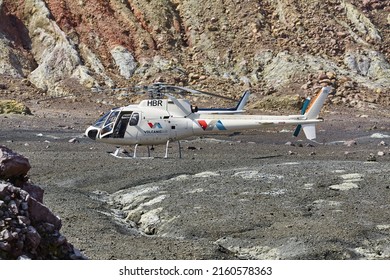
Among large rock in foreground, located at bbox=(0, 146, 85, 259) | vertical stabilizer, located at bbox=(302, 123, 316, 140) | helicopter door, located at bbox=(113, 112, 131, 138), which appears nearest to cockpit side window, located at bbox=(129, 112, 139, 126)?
helicopter door, located at bbox=(113, 112, 131, 138)

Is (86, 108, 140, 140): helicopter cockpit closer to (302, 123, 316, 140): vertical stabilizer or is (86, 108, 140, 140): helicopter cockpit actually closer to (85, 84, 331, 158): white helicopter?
(85, 84, 331, 158): white helicopter

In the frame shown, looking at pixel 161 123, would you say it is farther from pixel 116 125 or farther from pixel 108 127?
pixel 108 127

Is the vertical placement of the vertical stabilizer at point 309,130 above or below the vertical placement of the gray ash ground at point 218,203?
below

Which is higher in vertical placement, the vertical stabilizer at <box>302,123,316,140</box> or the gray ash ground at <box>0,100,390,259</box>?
the gray ash ground at <box>0,100,390,259</box>

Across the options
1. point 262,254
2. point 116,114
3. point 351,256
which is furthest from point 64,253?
point 116,114

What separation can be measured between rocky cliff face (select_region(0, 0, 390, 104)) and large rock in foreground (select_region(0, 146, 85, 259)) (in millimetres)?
39157

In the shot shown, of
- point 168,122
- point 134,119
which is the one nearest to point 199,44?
point 168,122

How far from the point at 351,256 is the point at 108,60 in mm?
41622

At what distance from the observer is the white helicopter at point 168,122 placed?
74.7ft

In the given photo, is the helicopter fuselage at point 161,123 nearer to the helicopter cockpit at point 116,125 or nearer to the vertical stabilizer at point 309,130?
the helicopter cockpit at point 116,125

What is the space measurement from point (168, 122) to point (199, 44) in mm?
29842

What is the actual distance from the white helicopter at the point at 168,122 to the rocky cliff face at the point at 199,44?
23668mm

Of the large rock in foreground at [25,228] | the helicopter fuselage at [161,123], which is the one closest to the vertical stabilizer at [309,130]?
the helicopter fuselage at [161,123]

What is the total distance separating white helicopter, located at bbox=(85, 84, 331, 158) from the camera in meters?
22.8
